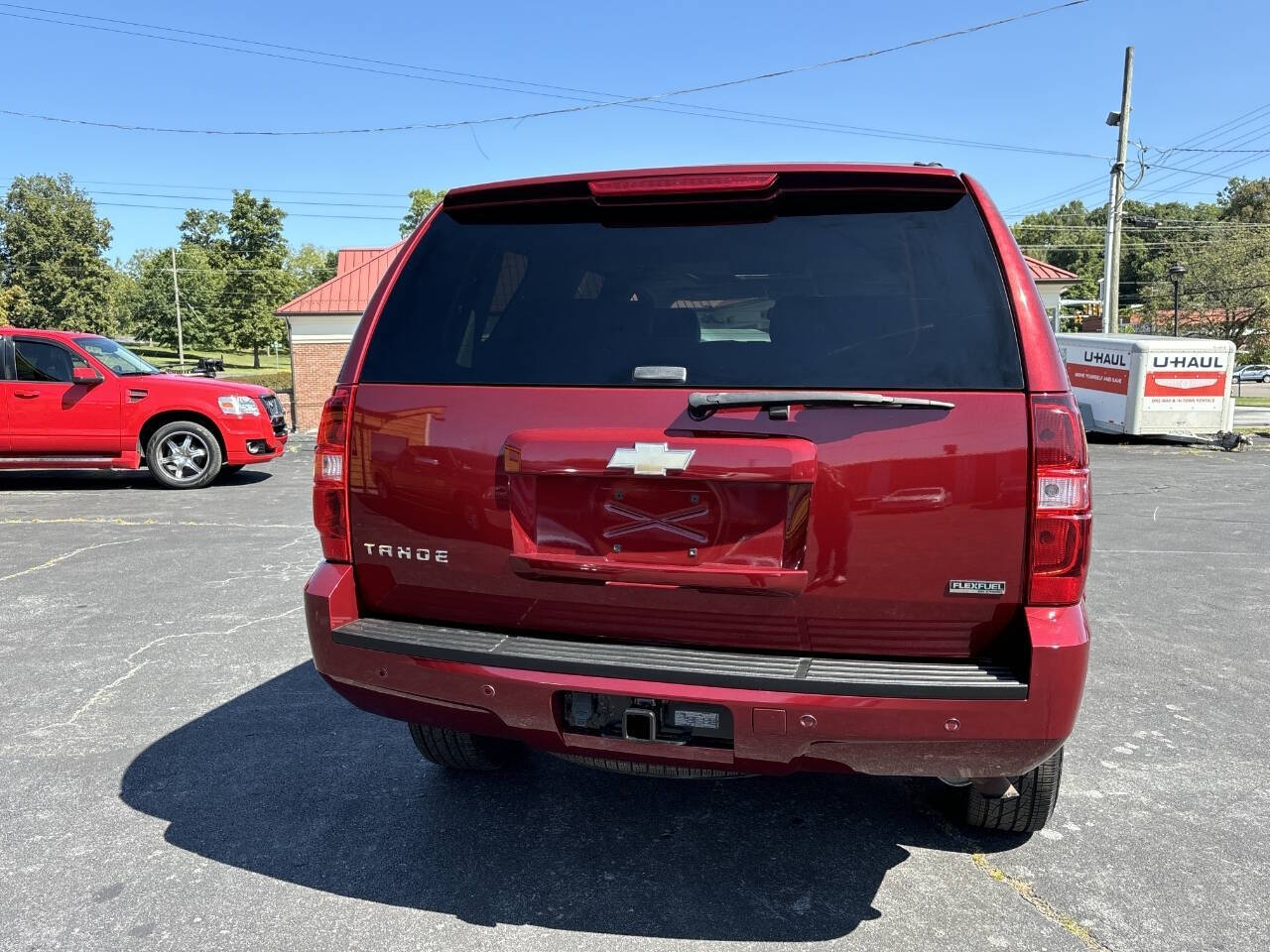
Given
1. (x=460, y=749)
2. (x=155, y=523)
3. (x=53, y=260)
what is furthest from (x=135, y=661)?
(x=53, y=260)

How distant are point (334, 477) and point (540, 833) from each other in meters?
1.36

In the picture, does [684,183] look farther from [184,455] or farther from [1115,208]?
[1115,208]

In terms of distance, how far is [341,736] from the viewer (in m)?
3.95

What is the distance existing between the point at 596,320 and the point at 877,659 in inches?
45.9

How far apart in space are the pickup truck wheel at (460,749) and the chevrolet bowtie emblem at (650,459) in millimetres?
1413

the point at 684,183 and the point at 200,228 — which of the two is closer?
the point at 684,183

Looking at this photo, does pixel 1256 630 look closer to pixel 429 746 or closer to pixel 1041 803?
pixel 1041 803

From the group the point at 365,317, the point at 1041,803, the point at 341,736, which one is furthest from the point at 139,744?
the point at 1041,803

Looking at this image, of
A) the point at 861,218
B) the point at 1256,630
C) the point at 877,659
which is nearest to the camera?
the point at 877,659

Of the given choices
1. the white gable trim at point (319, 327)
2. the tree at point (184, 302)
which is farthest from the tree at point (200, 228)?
the white gable trim at point (319, 327)

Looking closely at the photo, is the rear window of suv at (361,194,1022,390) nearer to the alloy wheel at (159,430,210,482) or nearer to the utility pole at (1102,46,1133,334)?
the alloy wheel at (159,430,210,482)

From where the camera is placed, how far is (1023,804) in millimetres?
2957

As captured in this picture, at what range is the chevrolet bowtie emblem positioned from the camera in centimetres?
236

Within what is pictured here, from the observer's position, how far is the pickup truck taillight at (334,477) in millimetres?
2723
